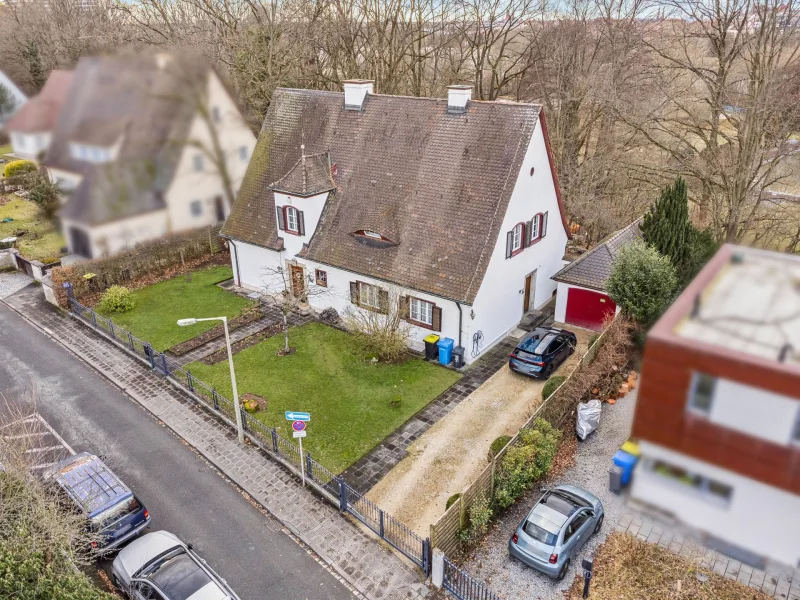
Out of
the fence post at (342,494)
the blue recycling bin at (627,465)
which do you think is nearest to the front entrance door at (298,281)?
the fence post at (342,494)

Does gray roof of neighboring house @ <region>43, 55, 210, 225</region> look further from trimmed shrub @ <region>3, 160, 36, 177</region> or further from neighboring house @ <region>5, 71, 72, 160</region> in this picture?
trimmed shrub @ <region>3, 160, 36, 177</region>

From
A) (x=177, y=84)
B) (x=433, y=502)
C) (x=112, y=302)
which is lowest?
(x=433, y=502)

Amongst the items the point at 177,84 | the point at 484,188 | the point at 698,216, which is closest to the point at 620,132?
the point at 698,216

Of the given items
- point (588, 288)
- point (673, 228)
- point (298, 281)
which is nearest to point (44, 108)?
point (673, 228)

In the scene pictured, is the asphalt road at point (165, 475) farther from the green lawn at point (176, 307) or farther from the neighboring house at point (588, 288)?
the neighboring house at point (588, 288)

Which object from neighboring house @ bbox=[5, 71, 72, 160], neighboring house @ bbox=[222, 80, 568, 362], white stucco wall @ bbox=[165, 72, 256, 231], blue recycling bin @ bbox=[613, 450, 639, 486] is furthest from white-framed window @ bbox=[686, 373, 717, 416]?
neighboring house @ bbox=[222, 80, 568, 362]

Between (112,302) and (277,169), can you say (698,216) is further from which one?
(112,302)
